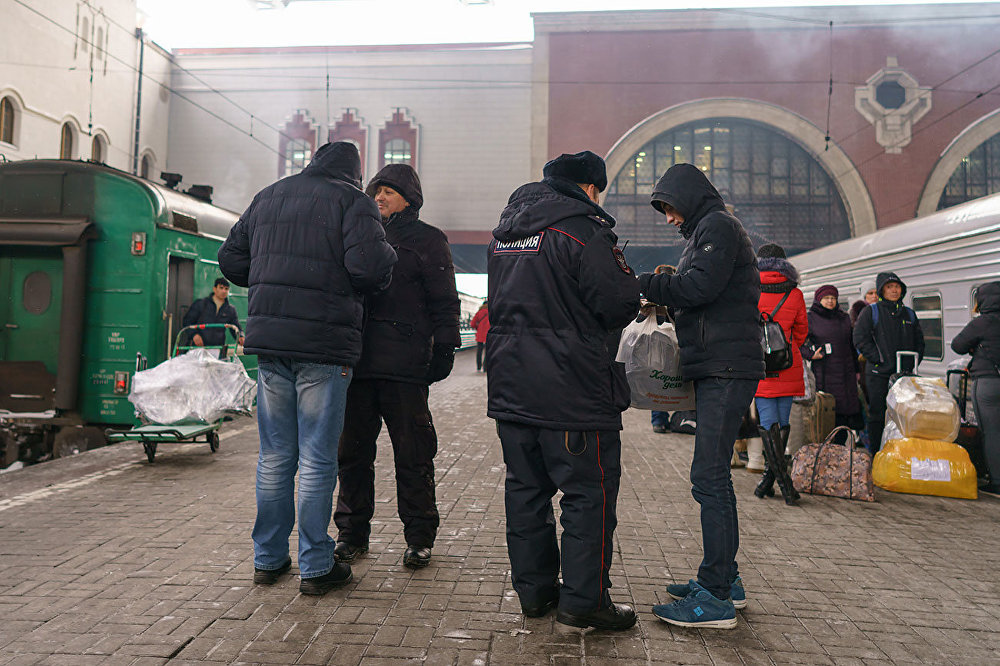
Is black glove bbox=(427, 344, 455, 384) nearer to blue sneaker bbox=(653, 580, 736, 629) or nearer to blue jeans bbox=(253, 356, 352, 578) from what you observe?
blue jeans bbox=(253, 356, 352, 578)

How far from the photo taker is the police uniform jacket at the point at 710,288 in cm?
313

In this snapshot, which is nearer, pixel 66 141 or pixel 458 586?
pixel 458 586

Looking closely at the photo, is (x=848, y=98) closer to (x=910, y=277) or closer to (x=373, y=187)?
(x=910, y=277)

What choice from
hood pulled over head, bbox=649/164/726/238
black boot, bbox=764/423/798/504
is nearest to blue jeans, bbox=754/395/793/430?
black boot, bbox=764/423/798/504

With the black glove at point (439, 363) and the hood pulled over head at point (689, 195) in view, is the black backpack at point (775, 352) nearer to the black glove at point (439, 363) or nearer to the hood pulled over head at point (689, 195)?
the hood pulled over head at point (689, 195)

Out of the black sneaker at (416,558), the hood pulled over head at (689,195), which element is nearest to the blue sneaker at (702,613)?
the black sneaker at (416,558)

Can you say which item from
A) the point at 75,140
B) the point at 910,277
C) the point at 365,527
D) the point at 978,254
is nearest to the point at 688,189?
the point at 365,527

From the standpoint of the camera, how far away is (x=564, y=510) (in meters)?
2.90

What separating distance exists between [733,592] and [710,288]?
140 centimetres

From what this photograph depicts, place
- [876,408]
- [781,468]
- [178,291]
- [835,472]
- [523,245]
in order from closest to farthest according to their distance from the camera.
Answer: [523,245] < [781,468] < [835,472] < [876,408] < [178,291]

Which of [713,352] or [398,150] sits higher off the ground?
[398,150]

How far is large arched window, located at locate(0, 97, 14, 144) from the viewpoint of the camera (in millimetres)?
16902

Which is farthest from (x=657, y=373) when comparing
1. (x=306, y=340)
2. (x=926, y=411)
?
(x=926, y=411)

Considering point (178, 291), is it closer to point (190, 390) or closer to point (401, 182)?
point (190, 390)
